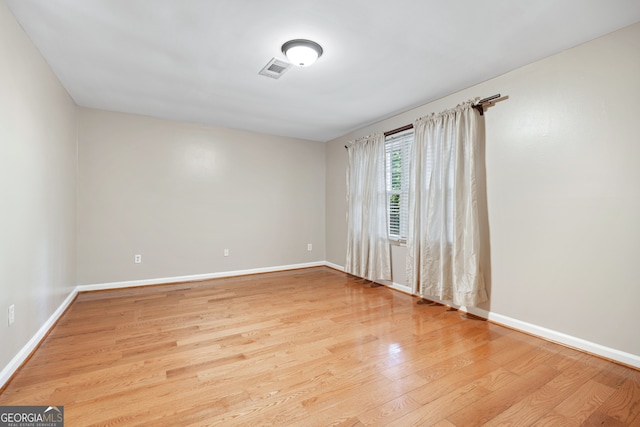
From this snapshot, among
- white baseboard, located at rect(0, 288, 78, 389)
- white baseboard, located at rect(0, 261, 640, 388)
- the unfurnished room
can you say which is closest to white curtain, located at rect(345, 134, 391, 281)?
the unfurnished room

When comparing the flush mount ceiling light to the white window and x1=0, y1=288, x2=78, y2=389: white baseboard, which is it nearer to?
the white window

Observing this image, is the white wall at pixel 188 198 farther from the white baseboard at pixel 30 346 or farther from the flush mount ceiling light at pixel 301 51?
the flush mount ceiling light at pixel 301 51

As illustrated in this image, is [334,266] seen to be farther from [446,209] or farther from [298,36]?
[298,36]

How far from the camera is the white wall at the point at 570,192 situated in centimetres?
213

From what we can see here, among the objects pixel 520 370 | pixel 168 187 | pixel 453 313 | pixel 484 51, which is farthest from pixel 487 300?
pixel 168 187

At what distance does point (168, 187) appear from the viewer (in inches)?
170

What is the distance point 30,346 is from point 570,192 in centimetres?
453

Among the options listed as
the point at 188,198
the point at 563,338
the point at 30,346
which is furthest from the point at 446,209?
the point at 30,346

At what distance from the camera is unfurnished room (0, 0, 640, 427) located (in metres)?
1.84

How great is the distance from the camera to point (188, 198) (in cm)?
446

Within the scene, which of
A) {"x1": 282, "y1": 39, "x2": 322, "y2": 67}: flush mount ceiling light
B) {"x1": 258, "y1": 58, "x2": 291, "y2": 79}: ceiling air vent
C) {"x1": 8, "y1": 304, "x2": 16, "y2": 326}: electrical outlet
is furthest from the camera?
{"x1": 258, "y1": 58, "x2": 291, "y2": 79}: ceiling air vent

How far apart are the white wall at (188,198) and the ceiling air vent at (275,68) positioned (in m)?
2.18

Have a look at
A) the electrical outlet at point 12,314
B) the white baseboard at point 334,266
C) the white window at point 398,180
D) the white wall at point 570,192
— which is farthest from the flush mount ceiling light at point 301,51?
the white baseboard at point 334,266

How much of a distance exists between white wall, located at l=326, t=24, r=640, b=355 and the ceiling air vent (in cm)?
204
